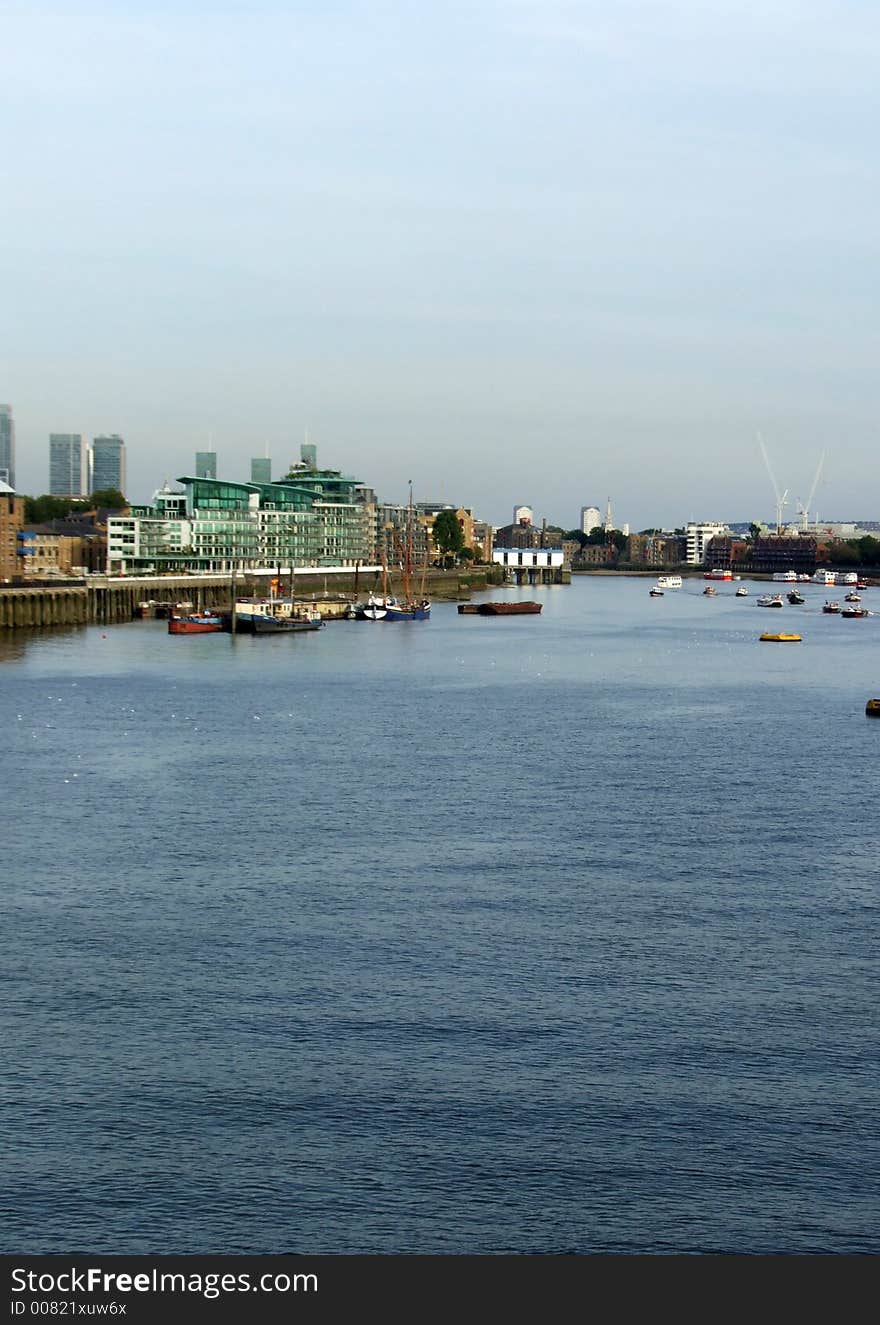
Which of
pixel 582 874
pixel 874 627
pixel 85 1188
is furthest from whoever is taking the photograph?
pixel 874 627

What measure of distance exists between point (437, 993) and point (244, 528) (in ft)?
395

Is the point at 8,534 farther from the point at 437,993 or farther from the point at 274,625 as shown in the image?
the point at 437,993

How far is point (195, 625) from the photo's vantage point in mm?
93562

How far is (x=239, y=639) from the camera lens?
90.6 metres

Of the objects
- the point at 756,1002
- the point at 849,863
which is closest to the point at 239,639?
the point at 849,863

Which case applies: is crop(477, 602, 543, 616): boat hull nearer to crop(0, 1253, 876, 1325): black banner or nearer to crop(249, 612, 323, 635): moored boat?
crop(249, 612, 323, 635): moored boat

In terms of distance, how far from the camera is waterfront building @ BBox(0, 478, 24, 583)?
113312 mm

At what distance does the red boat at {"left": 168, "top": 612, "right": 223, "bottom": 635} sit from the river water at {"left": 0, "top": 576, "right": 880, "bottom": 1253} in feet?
145

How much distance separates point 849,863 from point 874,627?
276 ft

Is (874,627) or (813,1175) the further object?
(874,627)

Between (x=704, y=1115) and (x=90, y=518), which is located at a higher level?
(x=90, y=518)

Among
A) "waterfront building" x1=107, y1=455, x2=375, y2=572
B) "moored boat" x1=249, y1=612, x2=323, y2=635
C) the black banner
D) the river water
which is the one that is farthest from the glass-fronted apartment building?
the black banner

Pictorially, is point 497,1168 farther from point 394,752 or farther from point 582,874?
point 394,752

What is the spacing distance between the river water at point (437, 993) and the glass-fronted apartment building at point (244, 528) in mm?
77346
